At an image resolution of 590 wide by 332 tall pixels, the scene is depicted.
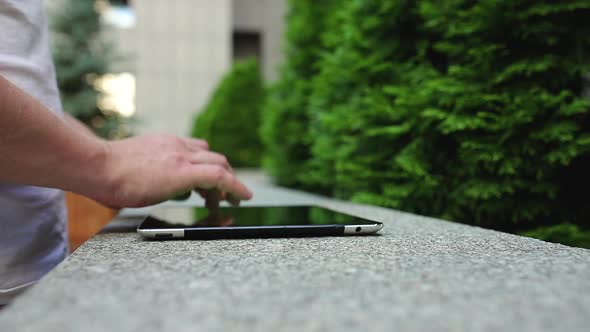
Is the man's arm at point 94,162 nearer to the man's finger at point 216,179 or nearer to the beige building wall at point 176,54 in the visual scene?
the man's finger at point 216,179

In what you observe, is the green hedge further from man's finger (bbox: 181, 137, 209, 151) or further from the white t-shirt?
the white t-shirt

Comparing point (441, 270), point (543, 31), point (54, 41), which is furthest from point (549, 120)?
point (54, 41)

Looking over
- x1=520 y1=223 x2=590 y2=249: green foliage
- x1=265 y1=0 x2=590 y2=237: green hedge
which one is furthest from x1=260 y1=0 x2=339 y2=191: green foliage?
x1=520 y1=223 x2=590 y2=249: green foliage

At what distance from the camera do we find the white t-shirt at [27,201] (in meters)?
1.28

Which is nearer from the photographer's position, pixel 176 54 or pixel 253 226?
pixel 253 226

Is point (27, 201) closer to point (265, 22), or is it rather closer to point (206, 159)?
point (206, 159)

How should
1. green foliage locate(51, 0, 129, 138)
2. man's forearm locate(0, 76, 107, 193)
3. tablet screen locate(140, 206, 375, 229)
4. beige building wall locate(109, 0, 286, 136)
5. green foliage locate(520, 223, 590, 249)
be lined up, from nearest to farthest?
man's forearm locate(0, 76, 107, 193) → tablet screen locate(140, 206, 375, 229) → green foliage locate(520, 223, 590, 249) → green foliage locate(51, 0, 129, 138) → beige building wall locate(109, 0, 286, 136)

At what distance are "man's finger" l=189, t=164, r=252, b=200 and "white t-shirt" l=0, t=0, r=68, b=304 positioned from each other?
46 cm

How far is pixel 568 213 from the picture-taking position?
2359 mm

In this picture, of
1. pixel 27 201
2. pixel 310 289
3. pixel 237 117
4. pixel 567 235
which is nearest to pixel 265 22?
pixel 237 117

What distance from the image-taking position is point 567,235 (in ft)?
7.31

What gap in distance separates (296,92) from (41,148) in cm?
349

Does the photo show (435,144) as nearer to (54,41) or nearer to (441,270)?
(441,270)

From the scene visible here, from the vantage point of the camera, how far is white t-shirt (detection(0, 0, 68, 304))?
1278 mm
